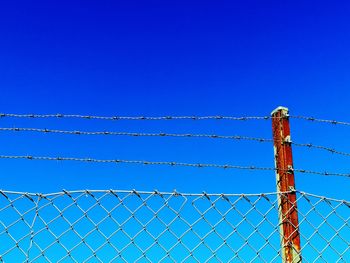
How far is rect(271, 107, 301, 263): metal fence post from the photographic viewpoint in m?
3.51

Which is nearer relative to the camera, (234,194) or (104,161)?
(234,194)

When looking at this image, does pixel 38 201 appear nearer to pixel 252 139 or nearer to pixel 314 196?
pixel 314 196

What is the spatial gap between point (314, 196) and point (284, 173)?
66 cm

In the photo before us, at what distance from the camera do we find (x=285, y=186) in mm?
3994

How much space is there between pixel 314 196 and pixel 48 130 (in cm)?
200

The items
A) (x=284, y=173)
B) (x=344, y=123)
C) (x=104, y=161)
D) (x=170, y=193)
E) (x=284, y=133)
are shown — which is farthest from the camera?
(x=344, y=123)

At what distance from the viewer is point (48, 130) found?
4.08 meters

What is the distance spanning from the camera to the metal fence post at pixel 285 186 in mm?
3512

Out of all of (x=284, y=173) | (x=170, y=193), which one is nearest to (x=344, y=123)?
(x=284, y=173)

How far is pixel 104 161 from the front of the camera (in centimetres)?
Result: 378

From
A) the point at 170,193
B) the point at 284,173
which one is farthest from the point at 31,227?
the point at 284,173

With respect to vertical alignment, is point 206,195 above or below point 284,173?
below

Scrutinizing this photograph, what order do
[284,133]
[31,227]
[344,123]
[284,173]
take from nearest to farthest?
[31,227], [284,173], [284,133], [344,123]

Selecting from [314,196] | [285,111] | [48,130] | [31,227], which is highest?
[285,111]
